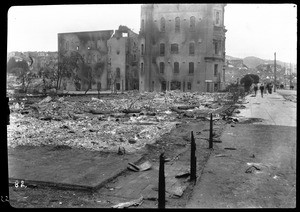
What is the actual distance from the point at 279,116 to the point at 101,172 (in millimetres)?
12079

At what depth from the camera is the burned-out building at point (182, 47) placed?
4478cm

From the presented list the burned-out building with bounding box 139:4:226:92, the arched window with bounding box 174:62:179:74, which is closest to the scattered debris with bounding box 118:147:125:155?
the burned-out building with bounding box 139:4:226:92

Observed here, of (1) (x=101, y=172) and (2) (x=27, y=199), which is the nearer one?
(2) (x=27, y=199)

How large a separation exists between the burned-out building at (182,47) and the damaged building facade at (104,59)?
6.45 meters

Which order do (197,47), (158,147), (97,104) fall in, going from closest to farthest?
(158,147)
(97,104)
(197,47)

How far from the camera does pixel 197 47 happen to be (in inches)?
1770

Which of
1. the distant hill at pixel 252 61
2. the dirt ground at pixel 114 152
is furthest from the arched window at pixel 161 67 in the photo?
the distant hill at pixel 252 61

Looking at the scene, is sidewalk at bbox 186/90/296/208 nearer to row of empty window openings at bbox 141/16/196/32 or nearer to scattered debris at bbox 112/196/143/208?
scattered debris at bbox 112/196/143/208

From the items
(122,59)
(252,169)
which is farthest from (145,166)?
(122,59)

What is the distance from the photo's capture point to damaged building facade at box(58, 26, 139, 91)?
52938mm

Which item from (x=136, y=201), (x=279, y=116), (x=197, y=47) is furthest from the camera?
(x=197, y=47)

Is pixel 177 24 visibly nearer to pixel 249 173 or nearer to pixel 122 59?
pixel 122 59

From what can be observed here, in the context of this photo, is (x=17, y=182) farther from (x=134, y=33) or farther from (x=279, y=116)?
(x=134, y=33)

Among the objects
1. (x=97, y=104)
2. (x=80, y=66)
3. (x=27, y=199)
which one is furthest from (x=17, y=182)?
(x=80, y=66)
